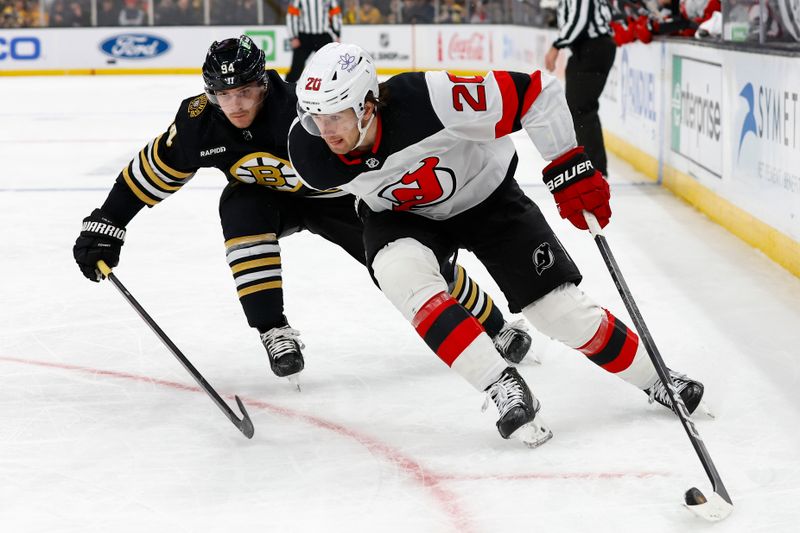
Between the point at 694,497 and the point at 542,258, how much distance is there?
25.1 inches

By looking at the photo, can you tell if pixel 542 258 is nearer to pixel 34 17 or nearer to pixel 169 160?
pixel 169 160

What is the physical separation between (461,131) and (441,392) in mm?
723

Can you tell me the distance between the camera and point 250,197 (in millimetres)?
2777

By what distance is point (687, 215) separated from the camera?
5.02 meters

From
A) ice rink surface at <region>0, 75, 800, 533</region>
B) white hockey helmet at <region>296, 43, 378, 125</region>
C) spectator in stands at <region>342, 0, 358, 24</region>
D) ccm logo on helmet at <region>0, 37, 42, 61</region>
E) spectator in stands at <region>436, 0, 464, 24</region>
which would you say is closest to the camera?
ice rink surface at <region>0, 75, 800, 533</region>

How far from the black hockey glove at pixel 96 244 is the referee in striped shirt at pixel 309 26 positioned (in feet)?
26.4

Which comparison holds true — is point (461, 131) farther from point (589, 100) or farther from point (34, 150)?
point (34, 150)

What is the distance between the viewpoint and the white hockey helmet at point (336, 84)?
212 centimetres

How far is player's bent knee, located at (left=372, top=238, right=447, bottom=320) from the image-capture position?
87.6 inches

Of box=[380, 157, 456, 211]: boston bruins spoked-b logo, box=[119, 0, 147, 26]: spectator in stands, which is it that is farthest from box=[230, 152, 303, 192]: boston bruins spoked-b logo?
box=[119, 0, 147, 26]: spectator in stands

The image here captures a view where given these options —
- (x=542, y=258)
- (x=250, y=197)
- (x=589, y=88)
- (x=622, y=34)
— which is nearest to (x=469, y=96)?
(x=542, y=258)

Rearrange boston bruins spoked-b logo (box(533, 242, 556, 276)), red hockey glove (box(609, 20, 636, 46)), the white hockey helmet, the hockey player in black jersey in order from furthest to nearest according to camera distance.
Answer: red hockey glove (box(609, 20, 636, 46)), the hockey player in black jersey, boston bruins spoked-b logo (box(533, 242, 556, 276)), the white hockey helmet

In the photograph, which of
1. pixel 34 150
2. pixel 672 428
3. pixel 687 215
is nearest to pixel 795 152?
pixel 687 215

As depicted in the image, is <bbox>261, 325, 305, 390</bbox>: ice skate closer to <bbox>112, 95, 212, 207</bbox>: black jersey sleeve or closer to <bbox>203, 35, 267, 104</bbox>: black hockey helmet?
<bbox>112, 95, 212, 207</bbox>: black jersey sleeve
